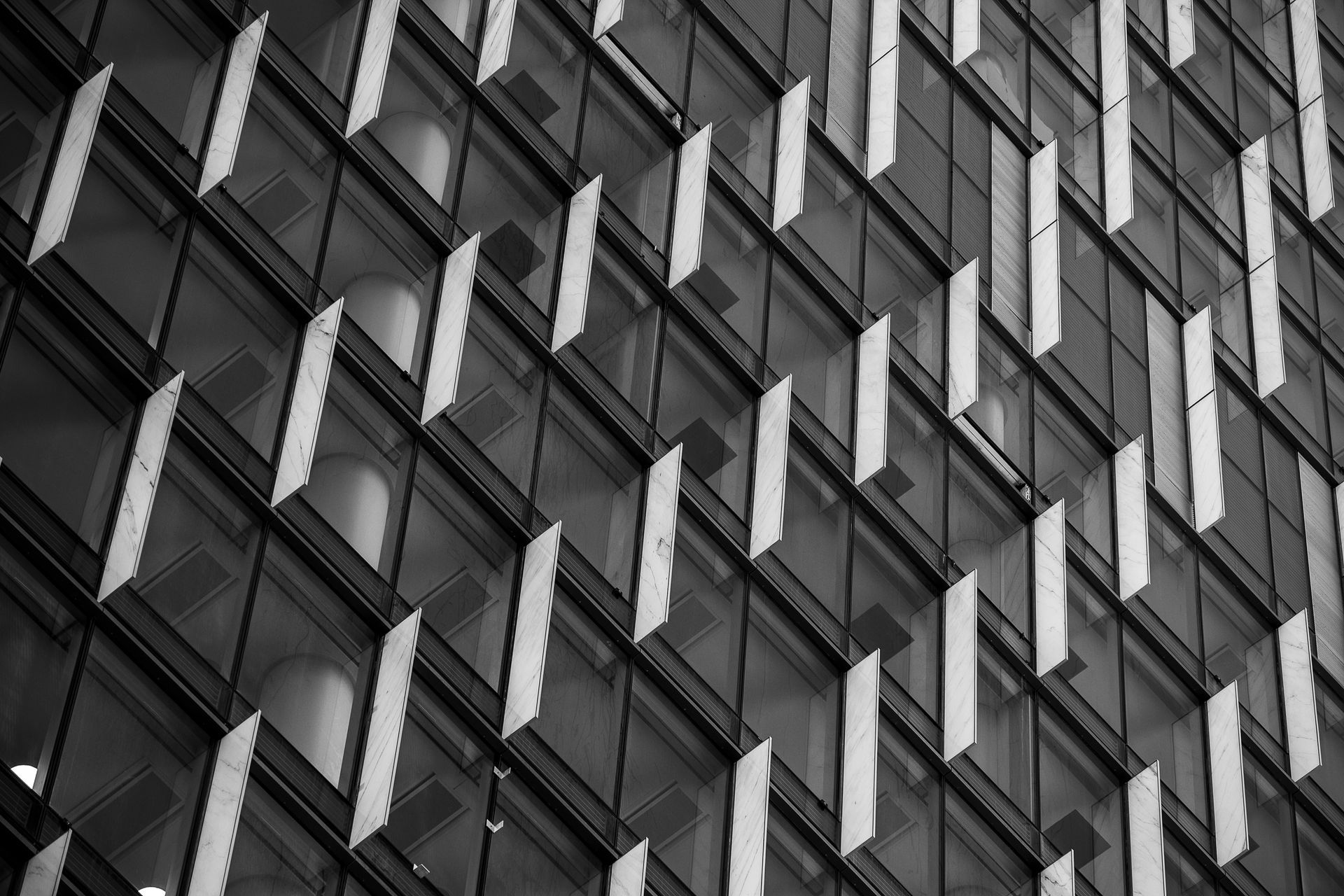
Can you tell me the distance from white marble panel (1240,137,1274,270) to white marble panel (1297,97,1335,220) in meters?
1.63

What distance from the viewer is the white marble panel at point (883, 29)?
40.8 m

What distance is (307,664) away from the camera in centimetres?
2803

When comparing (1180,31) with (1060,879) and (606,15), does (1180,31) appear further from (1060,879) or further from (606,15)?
(1060,879)

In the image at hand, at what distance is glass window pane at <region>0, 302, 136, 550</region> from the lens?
26312 millimetres

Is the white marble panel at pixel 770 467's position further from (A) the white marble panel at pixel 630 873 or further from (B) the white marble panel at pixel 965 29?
(B) the white marble panel at pixel 965 29

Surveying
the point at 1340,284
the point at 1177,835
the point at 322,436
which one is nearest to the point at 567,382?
the point at 322,436

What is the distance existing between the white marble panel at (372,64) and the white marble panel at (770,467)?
728 cm

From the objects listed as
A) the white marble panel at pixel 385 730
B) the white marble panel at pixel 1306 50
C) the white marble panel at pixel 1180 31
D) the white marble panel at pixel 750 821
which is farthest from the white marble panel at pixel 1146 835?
the white marble panel at pixel 1306 50

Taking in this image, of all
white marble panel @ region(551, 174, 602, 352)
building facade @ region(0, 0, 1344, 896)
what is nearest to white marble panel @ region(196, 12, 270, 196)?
building facade @ region(0, 0, 1344, 896)

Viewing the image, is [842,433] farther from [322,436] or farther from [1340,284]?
[1340,284]

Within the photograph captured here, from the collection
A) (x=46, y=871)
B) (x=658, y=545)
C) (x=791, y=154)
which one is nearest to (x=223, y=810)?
(x=46, y=871)

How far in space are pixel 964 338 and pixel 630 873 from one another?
12808 mm

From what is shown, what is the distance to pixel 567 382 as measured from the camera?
3272 centimetres

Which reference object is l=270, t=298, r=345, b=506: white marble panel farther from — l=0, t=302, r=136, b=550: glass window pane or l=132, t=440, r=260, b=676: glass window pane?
l=0, t=302, r=136, b=550: glass window pane
